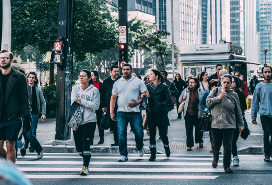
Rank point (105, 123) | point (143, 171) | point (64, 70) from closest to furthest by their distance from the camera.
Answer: point (143, 171) → point (105, 123) → point (64, 70)

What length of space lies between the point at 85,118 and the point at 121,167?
4.19 ft

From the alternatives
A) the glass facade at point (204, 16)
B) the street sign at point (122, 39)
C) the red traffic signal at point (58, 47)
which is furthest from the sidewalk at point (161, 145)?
the glass facade at point (204, 16)

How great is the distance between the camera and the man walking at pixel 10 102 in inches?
254

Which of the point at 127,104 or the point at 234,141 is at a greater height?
the point at 127,104

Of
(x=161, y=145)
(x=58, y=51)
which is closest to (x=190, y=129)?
(x=161, y=145)

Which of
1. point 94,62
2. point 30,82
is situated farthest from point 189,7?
point 30,82

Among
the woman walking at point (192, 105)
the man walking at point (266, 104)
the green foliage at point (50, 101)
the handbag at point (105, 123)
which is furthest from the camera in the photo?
the green foliage at point (50, 101)

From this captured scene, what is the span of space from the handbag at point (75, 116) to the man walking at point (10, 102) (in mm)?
1103

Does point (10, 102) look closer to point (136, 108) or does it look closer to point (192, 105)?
point (136, 108)

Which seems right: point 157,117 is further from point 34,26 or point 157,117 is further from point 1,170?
point 34,26

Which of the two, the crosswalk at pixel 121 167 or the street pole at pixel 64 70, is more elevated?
the street pole at pixel 64 70

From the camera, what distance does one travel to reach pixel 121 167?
8.41m

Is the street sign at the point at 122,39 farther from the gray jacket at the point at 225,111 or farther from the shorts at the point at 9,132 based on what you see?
the shorts at the point at 9,132

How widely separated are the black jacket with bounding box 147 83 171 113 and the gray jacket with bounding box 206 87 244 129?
1628 millimetres
